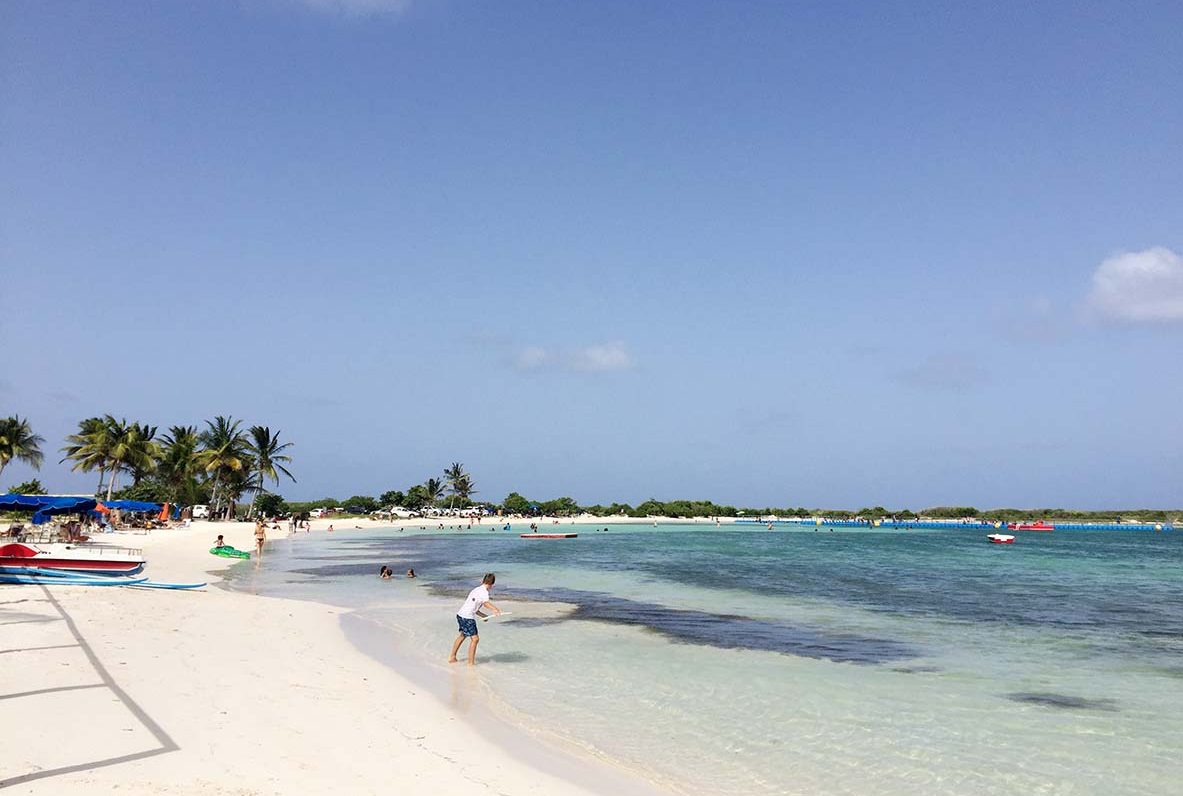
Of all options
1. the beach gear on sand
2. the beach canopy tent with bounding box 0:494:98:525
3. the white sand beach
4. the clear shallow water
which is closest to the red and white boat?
the clear shallow water

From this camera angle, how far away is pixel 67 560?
19469mm

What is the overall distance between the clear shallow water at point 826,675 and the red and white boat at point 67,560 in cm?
508

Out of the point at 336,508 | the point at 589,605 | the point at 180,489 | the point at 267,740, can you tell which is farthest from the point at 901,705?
the point at 336,508

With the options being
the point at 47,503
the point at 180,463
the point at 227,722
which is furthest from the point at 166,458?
the point at 227,722

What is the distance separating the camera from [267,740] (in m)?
7.52

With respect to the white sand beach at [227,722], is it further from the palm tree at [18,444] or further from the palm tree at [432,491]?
the palm tree at [432,491]

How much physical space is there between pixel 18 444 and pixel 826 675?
6180 cm

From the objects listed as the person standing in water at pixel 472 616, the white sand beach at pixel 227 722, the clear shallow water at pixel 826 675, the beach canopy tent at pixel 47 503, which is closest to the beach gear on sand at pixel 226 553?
the beach canopy tent at pixel 47 503

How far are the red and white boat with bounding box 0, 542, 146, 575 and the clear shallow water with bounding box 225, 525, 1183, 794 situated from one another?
5081mm

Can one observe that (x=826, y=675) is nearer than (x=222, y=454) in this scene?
Yes

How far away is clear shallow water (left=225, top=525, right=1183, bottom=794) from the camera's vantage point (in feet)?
28.1

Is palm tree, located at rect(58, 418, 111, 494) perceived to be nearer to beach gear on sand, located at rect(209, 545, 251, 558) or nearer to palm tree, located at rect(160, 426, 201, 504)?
palm tree, located at rect(160, 426, 201, 504)

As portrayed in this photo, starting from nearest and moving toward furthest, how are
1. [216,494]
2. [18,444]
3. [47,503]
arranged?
[47,503] → [18,444] → [216,494]

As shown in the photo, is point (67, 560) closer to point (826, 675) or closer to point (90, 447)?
point (826, 675)
